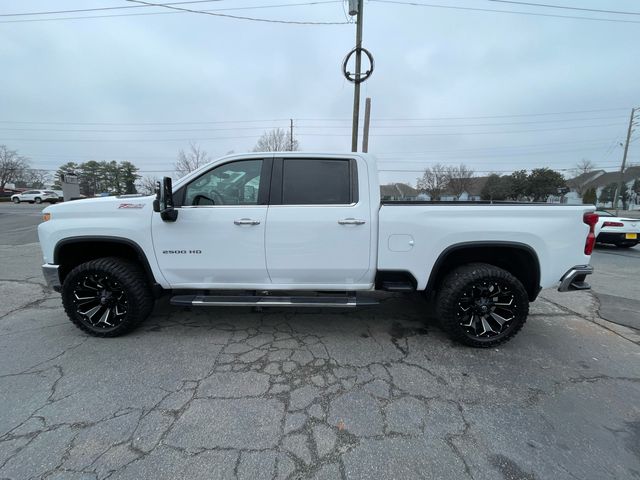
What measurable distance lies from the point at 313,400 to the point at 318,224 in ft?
5.14

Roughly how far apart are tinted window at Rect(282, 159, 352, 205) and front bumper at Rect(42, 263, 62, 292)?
2576mm

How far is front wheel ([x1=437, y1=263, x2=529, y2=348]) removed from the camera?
3.01m

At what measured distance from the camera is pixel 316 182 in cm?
318

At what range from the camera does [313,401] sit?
2336 mm

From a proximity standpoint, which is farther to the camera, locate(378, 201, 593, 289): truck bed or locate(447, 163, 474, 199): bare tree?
locate(447, 163, 474, 199): bare tree

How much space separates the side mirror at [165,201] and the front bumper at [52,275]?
1399 millimetres

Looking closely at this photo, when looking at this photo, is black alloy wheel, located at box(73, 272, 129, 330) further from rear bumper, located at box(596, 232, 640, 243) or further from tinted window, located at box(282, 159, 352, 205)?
rear bumper, located at box(596, 232, 640, 243)

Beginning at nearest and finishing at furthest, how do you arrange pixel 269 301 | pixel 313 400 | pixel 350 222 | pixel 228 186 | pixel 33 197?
pixel 313 400 → pixel 350 222 → pixel 269 301 → pixel 228 186 → pixel 33 197

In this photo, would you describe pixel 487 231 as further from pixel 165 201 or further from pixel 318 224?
pixel 165 201

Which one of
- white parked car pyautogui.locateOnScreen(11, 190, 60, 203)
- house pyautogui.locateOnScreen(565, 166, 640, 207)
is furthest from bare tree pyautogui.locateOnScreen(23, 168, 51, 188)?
house pyautogui.locateOnScreen(565, 166, 640, 207)

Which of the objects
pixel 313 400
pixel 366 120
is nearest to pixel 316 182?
pixel 313 400

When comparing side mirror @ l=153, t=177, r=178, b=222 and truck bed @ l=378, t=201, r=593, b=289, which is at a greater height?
side mirror @ l=153, t=177, r=178, b=222

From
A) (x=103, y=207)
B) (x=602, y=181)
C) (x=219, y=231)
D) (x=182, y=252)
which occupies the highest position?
(x=602, y=181)

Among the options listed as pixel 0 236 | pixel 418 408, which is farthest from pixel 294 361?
pixel 0 236
